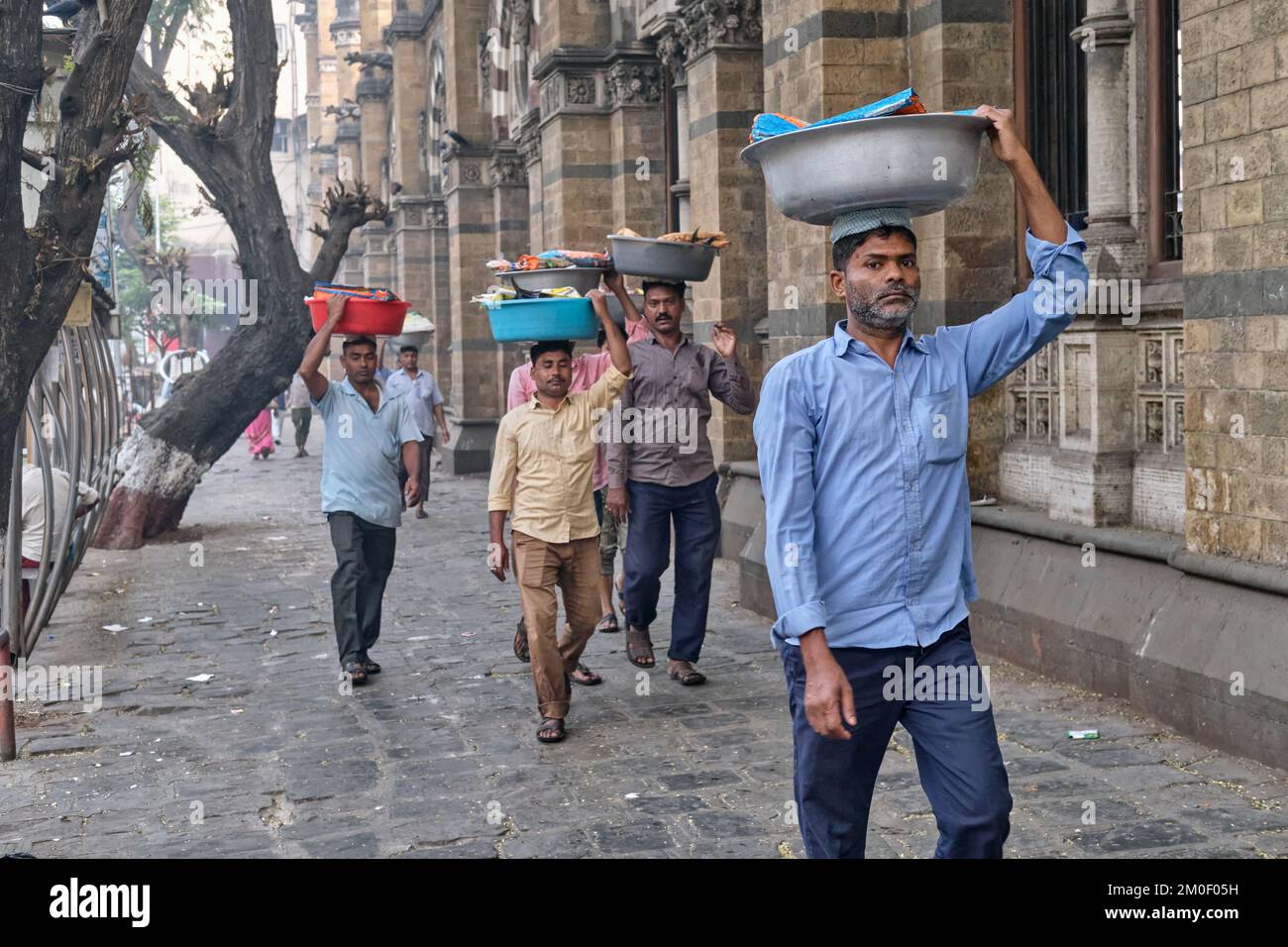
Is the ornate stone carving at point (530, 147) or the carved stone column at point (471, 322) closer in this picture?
the ornate stone carving at point (530, 147)

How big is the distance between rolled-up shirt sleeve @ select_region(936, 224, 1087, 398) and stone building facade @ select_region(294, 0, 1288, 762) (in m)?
2.81

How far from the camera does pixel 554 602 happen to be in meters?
7.15

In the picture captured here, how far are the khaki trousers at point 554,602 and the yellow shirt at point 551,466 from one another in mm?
77

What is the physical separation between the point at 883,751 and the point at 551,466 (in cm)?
374

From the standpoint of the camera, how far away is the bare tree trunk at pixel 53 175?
833 cm

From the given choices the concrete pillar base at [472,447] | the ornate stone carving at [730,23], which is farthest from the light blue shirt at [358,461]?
the concrete pillar base at [472,447]

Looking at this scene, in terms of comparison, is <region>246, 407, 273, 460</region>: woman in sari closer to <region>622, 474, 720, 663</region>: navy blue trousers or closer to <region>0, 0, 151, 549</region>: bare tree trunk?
<region>0, 0, 151, 549</region>: bare tree trunk

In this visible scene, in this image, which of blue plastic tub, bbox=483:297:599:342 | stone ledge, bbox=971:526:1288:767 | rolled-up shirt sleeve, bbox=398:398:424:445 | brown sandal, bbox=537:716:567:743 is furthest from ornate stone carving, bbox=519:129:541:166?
brown sandal, bbox=537:716:567:743

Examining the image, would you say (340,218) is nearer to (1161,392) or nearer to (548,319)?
(548,319)

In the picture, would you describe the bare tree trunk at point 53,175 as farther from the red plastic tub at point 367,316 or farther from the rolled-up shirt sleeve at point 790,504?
the rolled-up shirt sleeve at point 790,504

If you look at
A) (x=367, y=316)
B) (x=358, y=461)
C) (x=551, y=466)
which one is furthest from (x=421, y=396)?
(x=551, y=466)

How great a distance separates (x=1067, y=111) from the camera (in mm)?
8812

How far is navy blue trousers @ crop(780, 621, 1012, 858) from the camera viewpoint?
354 cm

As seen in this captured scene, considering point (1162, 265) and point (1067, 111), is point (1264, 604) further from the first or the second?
point (1067, 111)
